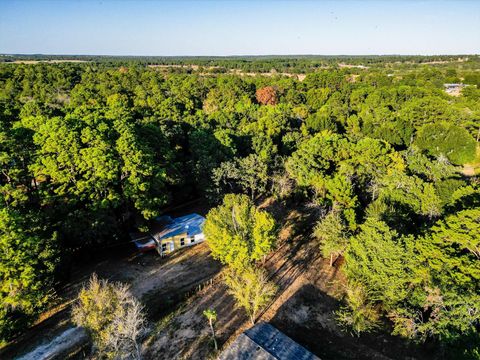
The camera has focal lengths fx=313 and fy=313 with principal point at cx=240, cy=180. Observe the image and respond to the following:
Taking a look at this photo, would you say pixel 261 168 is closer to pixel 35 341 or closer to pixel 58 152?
pixel 58 152

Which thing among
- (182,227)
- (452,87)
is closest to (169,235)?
(182,227)

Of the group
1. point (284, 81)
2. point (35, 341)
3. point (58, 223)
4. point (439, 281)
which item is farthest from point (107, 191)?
point (284, 81)

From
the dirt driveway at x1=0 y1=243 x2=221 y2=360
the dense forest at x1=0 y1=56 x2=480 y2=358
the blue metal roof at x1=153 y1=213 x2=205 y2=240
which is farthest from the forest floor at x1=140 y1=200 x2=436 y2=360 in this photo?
the blue metal roof at x1=153 y1=213 x2=205 y2=240

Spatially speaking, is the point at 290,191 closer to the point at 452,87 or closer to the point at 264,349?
the point at 264,349

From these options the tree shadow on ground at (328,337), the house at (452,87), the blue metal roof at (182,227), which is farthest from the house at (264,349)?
the house at (452,87)

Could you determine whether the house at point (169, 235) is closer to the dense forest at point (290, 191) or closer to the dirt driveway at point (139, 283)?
the dirt driveway at point (139, 283)

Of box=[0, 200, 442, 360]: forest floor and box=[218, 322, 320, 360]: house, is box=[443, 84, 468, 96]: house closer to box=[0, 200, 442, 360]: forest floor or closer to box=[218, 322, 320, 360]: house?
box=[0, 200, 442, 360]: forest floor
